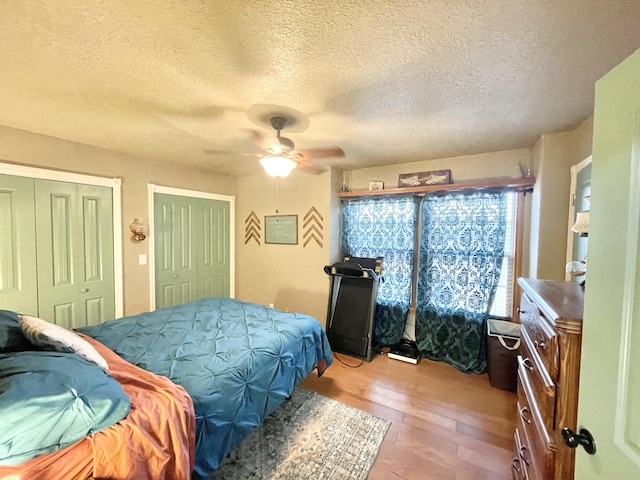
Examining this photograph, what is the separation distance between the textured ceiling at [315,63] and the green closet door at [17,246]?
0.57 meters

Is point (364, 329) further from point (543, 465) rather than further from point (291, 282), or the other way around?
point (543, 465)

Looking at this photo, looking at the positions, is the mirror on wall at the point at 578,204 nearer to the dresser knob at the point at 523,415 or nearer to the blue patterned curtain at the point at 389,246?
the dresser knob at the point at 523,415

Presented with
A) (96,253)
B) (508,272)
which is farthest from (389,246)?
(96,253)

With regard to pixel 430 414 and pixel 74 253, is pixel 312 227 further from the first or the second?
pixel 74 253

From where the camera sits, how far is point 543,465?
3.13ft

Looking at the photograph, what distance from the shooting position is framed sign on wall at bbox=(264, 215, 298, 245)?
3.79m

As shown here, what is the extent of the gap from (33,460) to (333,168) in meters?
3.30

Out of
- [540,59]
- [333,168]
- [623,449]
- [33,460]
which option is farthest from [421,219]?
[33,460]

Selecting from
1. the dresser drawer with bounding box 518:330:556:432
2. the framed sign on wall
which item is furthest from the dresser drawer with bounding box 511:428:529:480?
the framed sign on wall

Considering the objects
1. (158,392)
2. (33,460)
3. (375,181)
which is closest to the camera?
(33,460)

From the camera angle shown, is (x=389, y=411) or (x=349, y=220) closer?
(x=389, y=411)

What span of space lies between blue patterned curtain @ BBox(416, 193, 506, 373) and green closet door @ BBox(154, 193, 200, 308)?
3126 mm

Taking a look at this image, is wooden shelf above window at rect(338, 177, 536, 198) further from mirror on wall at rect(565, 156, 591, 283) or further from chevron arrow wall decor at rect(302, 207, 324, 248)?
chevron arrow wall decor at rect(302, 207, 324, 248)

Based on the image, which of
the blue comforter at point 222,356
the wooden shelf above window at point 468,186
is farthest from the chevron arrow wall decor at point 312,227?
the blue comforter at point 222,356
